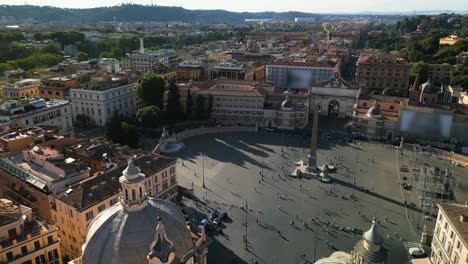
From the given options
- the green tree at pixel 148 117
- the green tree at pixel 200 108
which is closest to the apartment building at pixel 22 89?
the green tree at pixel 148 117

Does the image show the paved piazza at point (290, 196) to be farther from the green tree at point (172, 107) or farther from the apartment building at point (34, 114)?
the apartment building at point (34, 114)

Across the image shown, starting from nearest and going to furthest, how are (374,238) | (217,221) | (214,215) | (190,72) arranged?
(374,238) < (217,221) < (214,215) < (190,72)

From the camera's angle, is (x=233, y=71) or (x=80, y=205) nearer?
(x=80, y=205)

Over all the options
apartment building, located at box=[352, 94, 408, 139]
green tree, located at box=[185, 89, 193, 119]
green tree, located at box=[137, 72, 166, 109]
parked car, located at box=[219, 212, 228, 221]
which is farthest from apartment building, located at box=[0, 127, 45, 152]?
apartment building, located at box=[352, 94, 408, 139]

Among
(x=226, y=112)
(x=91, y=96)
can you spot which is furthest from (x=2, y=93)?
(x=226, y=112)

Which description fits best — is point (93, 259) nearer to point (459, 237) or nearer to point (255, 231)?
point (255, 231)

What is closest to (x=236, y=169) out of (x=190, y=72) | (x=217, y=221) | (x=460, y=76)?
(x=217, y=221)

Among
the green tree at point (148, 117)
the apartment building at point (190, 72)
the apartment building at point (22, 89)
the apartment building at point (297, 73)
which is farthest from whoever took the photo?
the apartment building at point (190, 72)

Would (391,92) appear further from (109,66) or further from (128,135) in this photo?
(109,66)
